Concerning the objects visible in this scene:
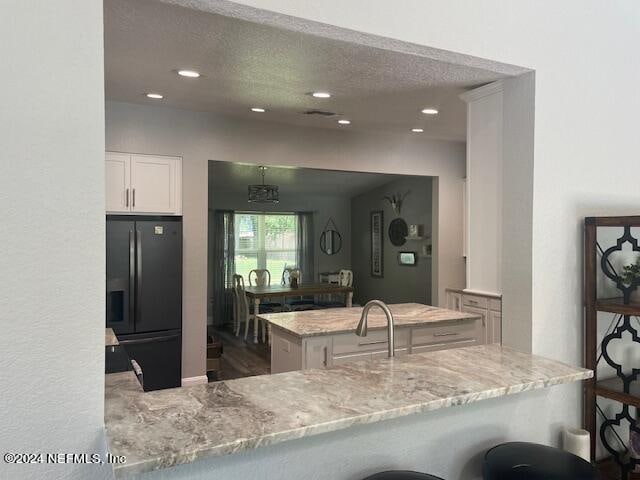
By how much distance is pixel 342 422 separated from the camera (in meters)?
1.25

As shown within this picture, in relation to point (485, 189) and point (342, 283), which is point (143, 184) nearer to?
point (485, 189)

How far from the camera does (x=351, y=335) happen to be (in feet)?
10.5

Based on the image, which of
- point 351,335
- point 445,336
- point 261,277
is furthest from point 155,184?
point 261,277

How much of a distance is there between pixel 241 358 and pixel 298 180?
11.0ft

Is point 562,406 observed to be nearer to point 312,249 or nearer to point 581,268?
point 581,268

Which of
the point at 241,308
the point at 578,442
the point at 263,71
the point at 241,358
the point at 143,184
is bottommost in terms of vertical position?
the point at 241,358

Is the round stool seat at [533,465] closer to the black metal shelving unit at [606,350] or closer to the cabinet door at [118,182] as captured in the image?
the black metal shelving unit at [606,350]

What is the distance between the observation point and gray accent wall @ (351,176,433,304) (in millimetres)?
7719

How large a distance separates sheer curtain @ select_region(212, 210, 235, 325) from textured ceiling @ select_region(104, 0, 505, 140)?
423cm

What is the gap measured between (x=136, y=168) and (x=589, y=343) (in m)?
3.57

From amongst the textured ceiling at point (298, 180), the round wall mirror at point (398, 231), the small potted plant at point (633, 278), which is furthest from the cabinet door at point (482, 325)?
the round wall mirror at point (398, 231)

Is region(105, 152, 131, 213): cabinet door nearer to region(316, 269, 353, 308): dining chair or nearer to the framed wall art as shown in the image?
region(316, 269, 353, 308): dining chair

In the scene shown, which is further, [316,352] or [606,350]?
[316,352]

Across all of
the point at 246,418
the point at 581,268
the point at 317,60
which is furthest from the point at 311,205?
the point at 246,418
